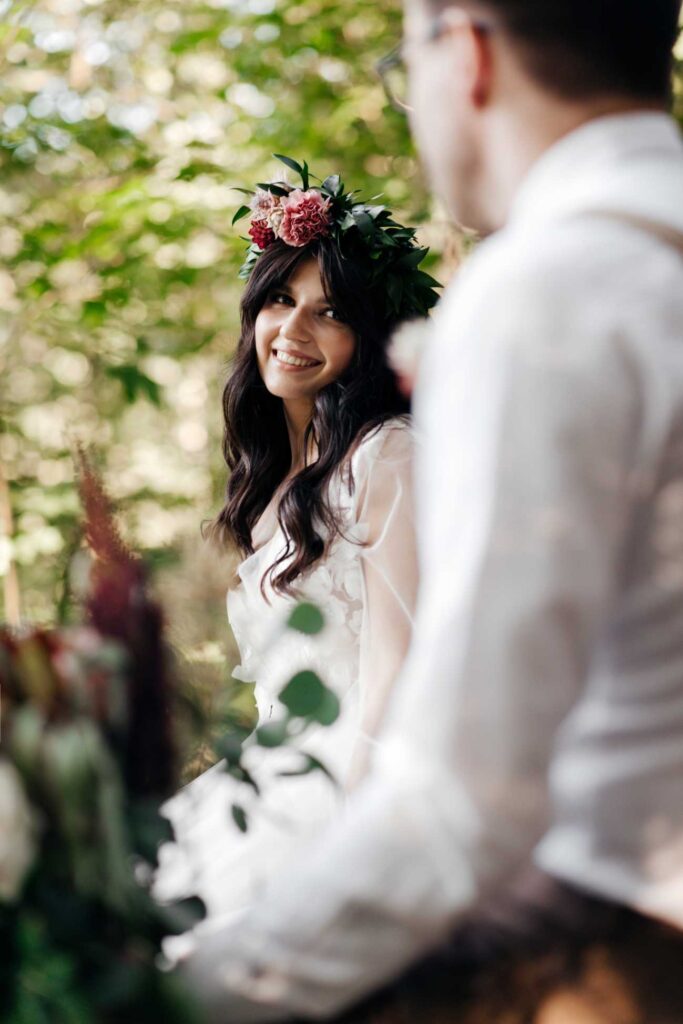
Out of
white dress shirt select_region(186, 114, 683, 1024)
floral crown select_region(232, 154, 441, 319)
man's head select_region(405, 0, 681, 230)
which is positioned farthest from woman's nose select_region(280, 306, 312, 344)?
white dress shirt select_region(186, 114, 683, 1024)

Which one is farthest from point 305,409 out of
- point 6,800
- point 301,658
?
point 6,800

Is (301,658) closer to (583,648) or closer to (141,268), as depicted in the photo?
(583,648)

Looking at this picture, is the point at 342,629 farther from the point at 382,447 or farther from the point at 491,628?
the point at 491,628

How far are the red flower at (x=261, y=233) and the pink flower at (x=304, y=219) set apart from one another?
8cm

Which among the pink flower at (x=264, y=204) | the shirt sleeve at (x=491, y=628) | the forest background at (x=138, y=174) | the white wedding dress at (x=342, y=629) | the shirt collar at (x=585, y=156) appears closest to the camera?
the shirt sleeve at (x=491, y=628)

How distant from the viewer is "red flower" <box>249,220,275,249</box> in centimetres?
316

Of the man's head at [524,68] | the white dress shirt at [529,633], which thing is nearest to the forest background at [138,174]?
the man's head at [524,68]

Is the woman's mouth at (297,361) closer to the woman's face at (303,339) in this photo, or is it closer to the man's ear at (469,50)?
the woman's face at (303,339)

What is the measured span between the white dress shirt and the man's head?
0.12 m

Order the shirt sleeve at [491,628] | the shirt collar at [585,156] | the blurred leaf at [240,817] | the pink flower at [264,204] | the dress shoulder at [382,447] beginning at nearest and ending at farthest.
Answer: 1. the shirt sleeve at [491,628]
2. the shirt collar at [585,156]
3. the blurred leaf at [240,817]
4. the dress shoulder at [382,447]
5. the pink flower at [264,204]

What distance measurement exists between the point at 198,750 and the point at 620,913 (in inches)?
17.5

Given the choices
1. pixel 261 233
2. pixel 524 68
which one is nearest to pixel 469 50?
pixel 524 68

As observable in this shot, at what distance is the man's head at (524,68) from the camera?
1.06m

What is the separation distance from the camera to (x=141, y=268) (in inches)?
248
